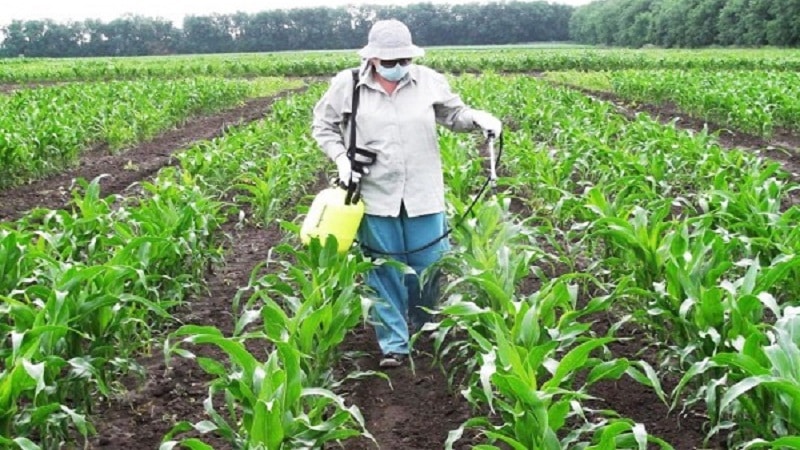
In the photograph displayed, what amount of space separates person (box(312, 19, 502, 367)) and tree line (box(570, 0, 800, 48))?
48036 millimetres

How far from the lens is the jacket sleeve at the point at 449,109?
449 cm

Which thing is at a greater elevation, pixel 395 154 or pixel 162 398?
pixel 395 154

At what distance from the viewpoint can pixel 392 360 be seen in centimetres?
458

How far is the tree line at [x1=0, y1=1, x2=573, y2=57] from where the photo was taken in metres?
80.9

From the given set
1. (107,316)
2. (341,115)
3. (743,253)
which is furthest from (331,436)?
(743,253)

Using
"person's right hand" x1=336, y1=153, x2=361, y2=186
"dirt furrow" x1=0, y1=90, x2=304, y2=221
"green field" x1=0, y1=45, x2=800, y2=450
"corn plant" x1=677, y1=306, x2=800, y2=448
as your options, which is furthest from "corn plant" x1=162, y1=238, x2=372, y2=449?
"dirt furrow" x1=0, y1=90, x2=304, y2=221

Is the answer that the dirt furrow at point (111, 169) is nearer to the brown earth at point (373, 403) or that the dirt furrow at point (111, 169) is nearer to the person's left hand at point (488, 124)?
the brown earth at point (373, 403)

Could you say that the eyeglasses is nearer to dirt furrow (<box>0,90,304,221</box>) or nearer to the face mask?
the face mask

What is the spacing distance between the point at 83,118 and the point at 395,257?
971 centimetres

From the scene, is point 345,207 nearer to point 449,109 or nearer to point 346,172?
point 346,172

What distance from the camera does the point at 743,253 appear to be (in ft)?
17.1

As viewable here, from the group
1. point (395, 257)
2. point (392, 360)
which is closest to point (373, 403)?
point (392, 360)

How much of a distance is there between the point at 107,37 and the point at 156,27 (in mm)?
4465

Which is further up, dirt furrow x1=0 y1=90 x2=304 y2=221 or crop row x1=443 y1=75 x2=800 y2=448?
crop row x1=443 y1=75 x2=800 y2=448
